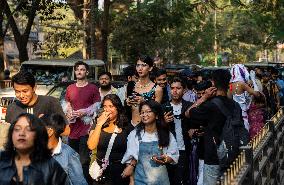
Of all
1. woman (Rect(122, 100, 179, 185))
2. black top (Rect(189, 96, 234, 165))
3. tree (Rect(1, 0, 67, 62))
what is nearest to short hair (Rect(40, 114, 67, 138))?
woman (Rect(122, 100, 179, 185))

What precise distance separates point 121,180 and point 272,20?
18.0 meters

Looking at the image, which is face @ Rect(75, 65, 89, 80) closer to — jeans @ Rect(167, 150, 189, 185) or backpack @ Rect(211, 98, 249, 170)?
jeans @ Rect(167, 150, 189, 185)

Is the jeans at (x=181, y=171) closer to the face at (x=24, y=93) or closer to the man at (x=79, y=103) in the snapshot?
the man at (x=79, y=103)

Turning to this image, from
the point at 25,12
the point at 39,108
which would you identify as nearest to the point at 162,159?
the point at 39,108

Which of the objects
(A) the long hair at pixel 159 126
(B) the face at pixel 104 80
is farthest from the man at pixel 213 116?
(B) the face at pixel 104 80

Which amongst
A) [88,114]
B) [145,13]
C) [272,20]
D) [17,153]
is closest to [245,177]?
[17,153]

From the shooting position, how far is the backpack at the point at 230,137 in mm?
Result: 5930

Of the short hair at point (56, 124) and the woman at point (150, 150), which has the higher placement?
the short hair at point (56, 124)

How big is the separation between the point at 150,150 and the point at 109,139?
0.48 metres

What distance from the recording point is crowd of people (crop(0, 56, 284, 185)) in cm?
366

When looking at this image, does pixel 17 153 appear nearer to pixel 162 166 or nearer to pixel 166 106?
pixel 162 166

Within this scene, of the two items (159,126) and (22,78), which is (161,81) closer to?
(159,126)

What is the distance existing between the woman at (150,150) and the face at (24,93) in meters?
1.05

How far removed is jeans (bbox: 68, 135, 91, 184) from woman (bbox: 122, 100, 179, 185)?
3.05 feet
